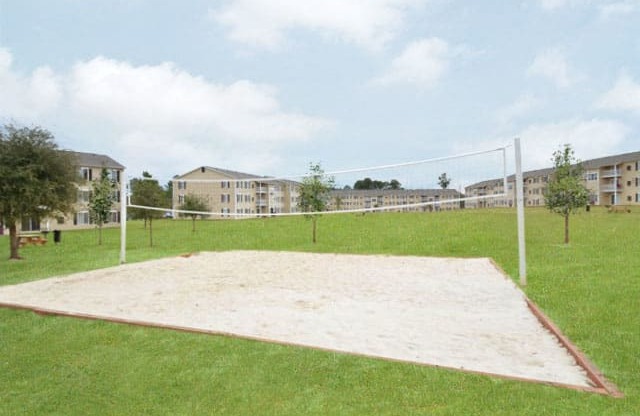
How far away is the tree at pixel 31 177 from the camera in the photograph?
1412 cm

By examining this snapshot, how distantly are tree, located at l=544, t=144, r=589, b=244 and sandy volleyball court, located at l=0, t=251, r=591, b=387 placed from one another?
294 inches

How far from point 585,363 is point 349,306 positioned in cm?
320

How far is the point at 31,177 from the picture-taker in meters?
14.2

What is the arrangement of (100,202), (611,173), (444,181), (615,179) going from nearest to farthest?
1. (444,181)
2. (100,202)
3. (615,179)
4. (611,173)

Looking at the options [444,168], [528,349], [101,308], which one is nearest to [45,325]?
[101,308]

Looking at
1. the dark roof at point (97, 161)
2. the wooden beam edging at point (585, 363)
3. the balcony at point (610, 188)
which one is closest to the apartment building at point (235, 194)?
the wooden beam edging at point (585, 363)

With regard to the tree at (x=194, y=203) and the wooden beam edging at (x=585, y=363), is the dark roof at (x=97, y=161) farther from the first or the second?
the wooden beam edging at (x=585, y=363)

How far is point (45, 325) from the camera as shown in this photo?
574 centimetres

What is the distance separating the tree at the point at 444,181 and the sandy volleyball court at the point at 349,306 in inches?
75.9

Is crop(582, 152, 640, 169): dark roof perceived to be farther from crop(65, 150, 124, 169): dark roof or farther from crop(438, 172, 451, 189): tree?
crop(438, 172, 451, 189): tree

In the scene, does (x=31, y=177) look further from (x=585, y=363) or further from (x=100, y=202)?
(x=585, y=363)

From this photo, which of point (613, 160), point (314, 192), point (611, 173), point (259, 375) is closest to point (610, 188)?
point (611, 173)

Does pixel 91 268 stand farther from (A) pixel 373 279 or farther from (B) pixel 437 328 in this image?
(B) pixel 437 328

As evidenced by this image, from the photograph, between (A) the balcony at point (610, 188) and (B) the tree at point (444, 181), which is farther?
(A) the balcony at point (610, 188)
